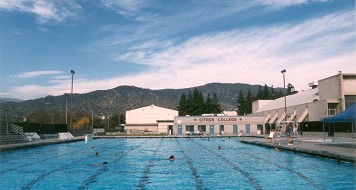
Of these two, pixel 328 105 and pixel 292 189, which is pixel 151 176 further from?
pixel 328 105

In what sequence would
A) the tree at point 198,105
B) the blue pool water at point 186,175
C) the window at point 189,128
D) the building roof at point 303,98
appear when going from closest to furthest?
1. the blue pool water at point 186,175
2. the building roof at point 303,98
3. the window at point 189,128
4. the tree at point 198,105

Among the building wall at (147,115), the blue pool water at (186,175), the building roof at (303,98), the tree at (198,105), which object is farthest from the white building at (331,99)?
the tree at (198,105)

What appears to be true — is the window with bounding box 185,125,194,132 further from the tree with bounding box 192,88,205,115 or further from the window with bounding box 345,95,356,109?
the tree with bounding box 192,88,205,115

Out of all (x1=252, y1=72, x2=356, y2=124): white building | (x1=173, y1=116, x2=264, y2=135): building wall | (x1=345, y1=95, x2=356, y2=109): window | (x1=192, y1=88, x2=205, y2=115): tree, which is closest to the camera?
(x1=252, y1=72, x2=356, y2=124): white building

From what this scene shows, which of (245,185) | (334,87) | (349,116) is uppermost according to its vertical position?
(334,87)

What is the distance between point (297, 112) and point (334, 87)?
1130 centimetres

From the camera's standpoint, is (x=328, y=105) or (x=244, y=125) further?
(x=244, y=125)

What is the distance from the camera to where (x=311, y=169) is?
53.0 ft

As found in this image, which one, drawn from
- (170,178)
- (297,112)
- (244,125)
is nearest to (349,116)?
(170,178)

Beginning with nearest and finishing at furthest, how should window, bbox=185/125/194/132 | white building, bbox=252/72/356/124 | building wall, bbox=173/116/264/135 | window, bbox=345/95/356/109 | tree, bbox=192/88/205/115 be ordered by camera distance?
white building, bbox=252/72/356/124
window, bbox=345/95/356/109
building wall, bbox=173/116/264/135
window, bbox=185/125/194/132
tree, bbox=192/88/205/115

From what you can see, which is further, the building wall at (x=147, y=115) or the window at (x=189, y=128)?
the building wall at (x=147, y=115)

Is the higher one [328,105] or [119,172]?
[328,105]

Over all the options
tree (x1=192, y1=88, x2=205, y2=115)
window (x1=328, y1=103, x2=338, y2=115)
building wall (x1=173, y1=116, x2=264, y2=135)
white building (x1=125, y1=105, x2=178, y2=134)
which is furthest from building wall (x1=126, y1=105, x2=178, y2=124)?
window (x1=328, y1=103, x2=338, y2=115)

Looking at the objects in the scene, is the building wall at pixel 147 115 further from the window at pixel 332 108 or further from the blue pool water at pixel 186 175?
the blue pool water at pixel 186 175
